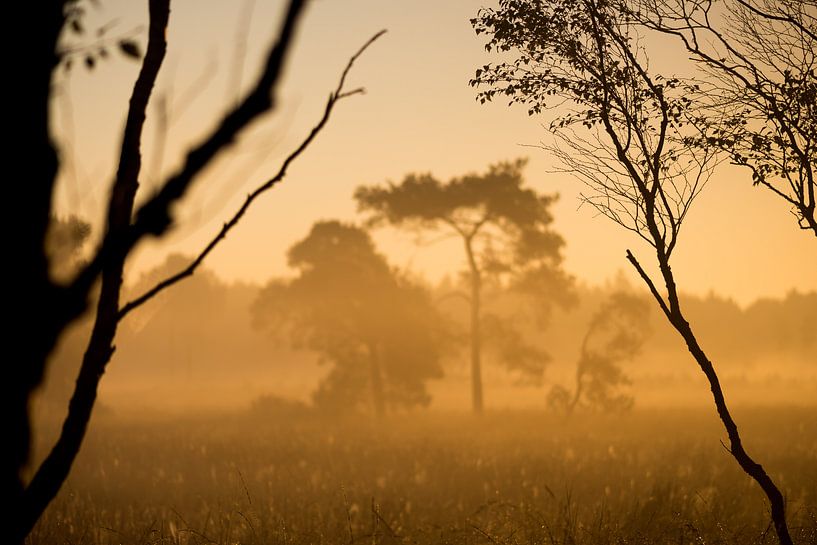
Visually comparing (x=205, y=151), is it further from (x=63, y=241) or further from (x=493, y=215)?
(x=493, y=215)

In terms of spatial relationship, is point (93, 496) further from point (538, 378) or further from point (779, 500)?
point (538, 378)

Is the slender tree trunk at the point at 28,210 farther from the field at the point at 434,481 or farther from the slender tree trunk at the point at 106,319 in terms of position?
the field at the point at 434,481

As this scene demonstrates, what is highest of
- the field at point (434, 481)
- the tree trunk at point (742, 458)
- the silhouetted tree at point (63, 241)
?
the silhouetted tree at point (63, 241)

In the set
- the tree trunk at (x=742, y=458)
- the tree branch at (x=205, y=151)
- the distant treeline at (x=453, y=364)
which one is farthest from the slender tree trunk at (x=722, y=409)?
the distant treeline at (x=453, y=364)

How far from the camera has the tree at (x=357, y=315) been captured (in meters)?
28.7

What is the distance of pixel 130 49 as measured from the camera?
3066 millimetres

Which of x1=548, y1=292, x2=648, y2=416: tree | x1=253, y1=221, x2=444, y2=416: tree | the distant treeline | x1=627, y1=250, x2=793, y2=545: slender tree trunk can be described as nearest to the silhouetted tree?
x1=627, y1=250, x2=793, y2=545: slender tree trunk

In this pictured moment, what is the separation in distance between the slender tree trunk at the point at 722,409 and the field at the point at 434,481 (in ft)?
1.76

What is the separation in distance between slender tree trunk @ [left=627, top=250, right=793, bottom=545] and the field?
54 centimetres

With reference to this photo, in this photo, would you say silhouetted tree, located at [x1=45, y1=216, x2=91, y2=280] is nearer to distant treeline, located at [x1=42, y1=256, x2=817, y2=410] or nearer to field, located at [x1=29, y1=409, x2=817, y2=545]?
field, located at [x1=29, y1=409, x2=817, y2=545]

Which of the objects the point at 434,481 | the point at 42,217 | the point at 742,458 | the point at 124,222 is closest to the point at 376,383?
the point at 434,481

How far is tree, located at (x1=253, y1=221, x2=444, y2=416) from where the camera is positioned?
1128 inches

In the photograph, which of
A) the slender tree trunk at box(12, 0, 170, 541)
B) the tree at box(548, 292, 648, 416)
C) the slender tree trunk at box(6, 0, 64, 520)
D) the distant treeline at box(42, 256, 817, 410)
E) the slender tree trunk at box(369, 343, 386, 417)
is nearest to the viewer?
the slender tree trunk at box(6, 0, 64, 520)

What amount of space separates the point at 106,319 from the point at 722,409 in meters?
5.14
